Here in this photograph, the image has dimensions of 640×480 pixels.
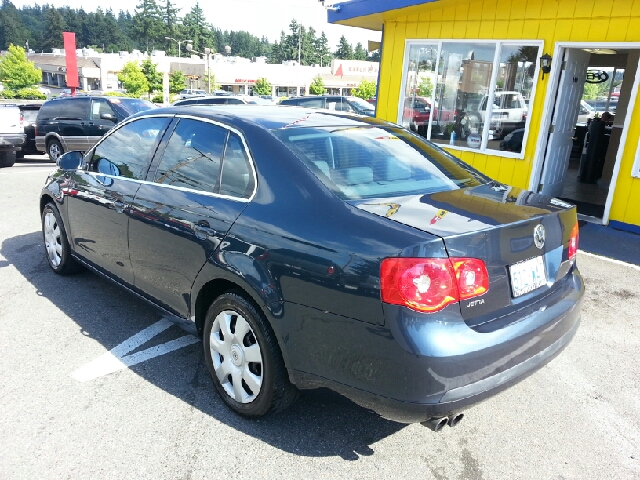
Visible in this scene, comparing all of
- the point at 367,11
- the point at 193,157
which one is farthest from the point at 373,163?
the point at 367,11

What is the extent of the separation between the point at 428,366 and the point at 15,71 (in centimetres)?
7261

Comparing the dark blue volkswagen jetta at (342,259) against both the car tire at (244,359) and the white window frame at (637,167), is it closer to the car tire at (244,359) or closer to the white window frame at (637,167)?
the car tire at (244,359)

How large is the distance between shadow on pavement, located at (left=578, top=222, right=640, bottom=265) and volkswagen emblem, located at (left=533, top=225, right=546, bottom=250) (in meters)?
4.15

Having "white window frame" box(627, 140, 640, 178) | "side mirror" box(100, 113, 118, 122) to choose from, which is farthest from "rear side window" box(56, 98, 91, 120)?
"white window frame" box(627, 140, 640, 178)

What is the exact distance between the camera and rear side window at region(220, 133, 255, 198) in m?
2.89

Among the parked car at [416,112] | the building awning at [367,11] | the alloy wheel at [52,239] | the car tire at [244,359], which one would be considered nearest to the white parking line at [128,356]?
the car tire at [244,359]

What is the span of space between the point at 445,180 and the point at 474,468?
1.62 meters

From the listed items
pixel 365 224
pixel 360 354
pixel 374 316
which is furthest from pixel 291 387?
pixel 365 224

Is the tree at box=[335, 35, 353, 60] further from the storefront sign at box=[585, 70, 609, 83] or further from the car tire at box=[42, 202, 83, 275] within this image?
the car tire at box=[42, 202, 83, 275]

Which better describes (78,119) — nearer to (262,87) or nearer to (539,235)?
(539,235)

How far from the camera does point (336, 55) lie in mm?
151875

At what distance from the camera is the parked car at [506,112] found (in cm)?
829

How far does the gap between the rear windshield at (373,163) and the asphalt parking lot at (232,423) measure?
Result: 113cm

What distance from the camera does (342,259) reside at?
7.64 feet
